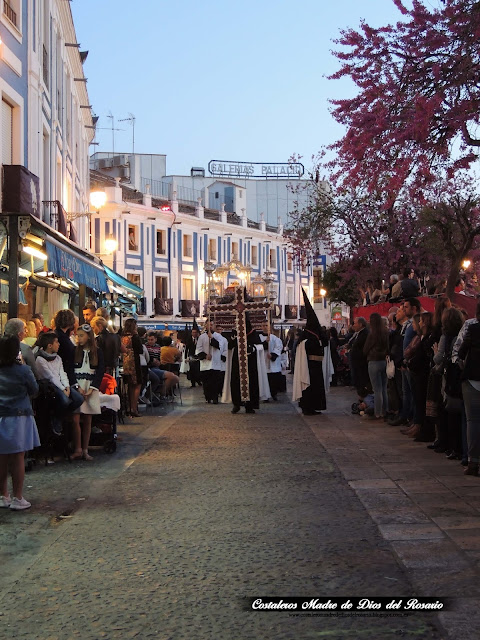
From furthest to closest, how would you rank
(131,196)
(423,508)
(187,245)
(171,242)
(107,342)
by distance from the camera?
(187,245) → (171,242) → (131,196) → (107,342) → (423,508)

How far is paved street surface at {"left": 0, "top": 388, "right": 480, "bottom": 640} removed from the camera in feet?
15.5

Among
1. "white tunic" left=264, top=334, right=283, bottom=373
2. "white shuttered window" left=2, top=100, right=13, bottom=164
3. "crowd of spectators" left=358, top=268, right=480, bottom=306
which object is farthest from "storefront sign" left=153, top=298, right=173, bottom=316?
"white shuttered window" left=2, top=100, right=13, bottom=164

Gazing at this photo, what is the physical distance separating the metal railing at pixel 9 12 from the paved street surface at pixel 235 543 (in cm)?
1077

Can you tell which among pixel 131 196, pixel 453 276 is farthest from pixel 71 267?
pixel 131 196

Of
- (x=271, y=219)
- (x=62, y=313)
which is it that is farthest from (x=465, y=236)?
(x=271, y=219)

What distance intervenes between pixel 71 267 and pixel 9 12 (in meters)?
6.72

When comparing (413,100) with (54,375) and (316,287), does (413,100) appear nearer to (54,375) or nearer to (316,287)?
(54,375)

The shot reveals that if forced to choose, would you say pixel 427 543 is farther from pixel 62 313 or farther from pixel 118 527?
pixel 62 313

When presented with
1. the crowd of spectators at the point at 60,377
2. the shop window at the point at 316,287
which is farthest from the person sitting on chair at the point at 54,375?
the shop window at the point at 316,287

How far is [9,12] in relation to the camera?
62.2ft

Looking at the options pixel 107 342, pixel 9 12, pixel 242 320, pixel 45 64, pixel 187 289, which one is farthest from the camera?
pixel 187 289

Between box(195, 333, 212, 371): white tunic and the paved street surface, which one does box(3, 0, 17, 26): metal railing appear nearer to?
box(195, 333, 212, 371): white tunic

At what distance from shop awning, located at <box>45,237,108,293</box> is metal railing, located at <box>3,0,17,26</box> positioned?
5.47 meters

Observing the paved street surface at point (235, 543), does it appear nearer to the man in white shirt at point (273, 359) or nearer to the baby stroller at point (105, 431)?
the baby stroller at point (105, 431)
